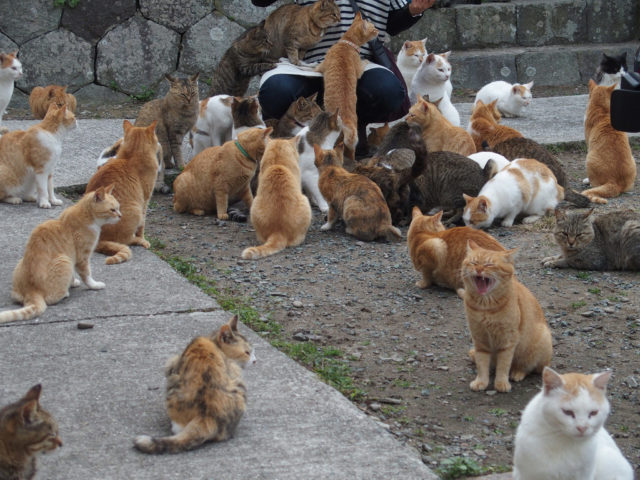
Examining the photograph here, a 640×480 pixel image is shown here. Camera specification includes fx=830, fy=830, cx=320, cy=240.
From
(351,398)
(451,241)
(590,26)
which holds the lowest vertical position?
(351,398)

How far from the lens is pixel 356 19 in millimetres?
7047

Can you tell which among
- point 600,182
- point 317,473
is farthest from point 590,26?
point 317,473

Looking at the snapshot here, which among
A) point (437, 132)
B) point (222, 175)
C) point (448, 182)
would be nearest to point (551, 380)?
point (448, 182)

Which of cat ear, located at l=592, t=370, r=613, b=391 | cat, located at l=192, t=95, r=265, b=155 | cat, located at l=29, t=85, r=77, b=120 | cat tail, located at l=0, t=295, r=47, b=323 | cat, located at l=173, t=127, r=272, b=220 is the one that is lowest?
cat tail, located at l=0, t=295, r=47, b=323

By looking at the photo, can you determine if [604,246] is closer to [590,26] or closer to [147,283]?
[147,283]

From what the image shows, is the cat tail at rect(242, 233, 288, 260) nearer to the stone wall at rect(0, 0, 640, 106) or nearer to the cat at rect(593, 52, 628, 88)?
the stone wall at rect(0, 0, 640, 106)

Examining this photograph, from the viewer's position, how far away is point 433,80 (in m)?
8.13

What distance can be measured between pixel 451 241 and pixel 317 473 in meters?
2.19

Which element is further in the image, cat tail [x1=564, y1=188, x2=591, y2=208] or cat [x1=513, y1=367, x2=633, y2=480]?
cat tail [x1=564, y1=188, x2=591, y2=208]

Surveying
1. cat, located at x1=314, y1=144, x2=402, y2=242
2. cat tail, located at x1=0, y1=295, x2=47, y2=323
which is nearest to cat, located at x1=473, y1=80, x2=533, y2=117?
cat, located at x1=314, y1=144, x2=402, y2=242

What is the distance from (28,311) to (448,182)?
326 centimetres

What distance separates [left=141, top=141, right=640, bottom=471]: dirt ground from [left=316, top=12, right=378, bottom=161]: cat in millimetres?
1022

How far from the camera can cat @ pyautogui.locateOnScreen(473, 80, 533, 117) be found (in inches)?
355

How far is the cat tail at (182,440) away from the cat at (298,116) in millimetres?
4263
